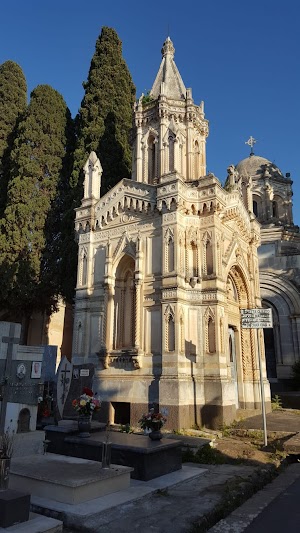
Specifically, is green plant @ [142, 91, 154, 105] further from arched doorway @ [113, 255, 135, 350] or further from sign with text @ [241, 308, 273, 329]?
sign with text @ [241, 308, 273, 329]

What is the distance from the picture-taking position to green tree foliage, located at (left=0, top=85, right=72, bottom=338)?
23422 millimetres

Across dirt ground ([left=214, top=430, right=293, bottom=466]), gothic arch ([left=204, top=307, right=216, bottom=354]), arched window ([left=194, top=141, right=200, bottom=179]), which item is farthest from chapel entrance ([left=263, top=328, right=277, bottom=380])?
dirt ground ([left=214, top=430, right=293, bottom=466])

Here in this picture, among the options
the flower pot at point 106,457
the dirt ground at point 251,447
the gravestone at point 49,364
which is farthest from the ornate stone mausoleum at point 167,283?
the flower pot at point 106,457

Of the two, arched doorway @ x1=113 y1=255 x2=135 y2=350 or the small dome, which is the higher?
the small dome

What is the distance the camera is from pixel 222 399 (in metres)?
14.5

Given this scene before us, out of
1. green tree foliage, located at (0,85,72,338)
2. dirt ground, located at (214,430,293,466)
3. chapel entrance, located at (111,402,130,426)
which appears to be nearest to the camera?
dirt ground, located at (214,430,293,466)

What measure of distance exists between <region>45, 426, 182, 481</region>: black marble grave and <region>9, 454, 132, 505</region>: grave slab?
0.71 meters

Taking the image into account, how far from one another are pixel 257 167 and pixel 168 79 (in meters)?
13.6

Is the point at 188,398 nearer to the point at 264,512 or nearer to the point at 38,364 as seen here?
the point at 38,364

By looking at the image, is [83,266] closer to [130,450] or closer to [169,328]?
[169,328]

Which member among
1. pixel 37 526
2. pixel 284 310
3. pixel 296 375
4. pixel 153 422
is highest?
pixel 284 310

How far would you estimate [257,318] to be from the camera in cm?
1316

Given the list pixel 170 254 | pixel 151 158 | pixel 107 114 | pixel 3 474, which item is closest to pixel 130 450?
pixel 3 474

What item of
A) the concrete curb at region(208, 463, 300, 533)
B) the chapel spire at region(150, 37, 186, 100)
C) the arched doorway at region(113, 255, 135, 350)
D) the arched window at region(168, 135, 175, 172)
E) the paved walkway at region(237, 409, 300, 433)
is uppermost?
the chapel spire at region(150, 37, 186, 100)
